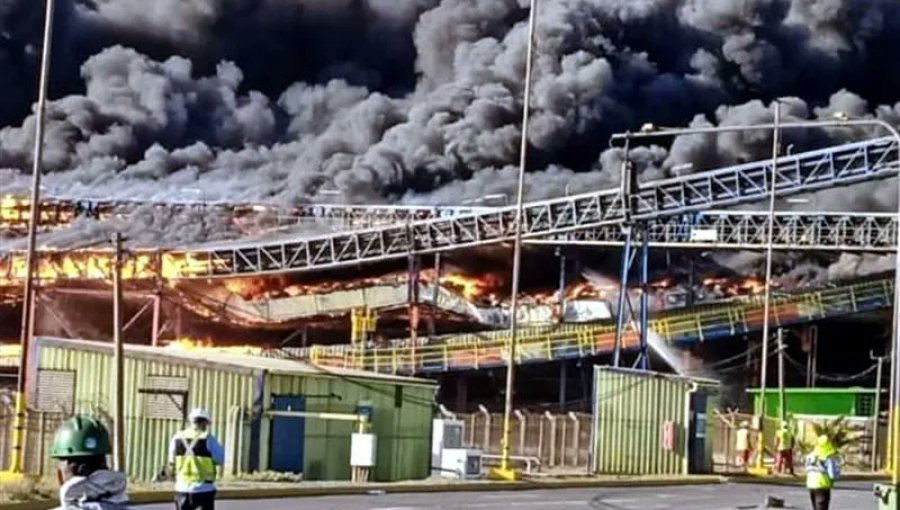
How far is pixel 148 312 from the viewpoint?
73.2m

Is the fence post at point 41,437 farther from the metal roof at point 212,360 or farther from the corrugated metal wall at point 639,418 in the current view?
the corrugated metal wall at point 639,418

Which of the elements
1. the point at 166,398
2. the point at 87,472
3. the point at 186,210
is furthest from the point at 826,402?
the point at 87,472

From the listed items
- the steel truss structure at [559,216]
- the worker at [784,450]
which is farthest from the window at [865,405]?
the worker at [784,450]

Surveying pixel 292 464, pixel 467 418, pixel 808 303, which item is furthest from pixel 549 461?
pixel 808 303

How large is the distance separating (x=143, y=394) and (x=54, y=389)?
7.74 feet

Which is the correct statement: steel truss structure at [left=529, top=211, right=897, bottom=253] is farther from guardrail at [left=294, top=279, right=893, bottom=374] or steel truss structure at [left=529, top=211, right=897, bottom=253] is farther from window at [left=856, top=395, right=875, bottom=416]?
window at [left=856, top=395, right=875, bottom=416]

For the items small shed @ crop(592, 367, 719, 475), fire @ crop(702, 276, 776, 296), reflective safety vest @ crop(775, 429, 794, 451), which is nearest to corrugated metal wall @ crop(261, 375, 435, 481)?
small shed @ crop(592, 367, 719, 475)

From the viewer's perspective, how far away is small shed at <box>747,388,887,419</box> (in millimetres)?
60562

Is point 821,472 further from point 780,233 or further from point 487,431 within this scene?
point 780,233

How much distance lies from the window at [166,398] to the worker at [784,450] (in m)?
17.6

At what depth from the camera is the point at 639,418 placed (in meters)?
43.0

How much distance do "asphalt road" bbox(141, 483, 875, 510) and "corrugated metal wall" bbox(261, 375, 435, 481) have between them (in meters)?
3.67

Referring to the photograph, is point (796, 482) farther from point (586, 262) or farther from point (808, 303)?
point (586, 262)

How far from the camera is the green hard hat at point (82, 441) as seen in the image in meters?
5.77
